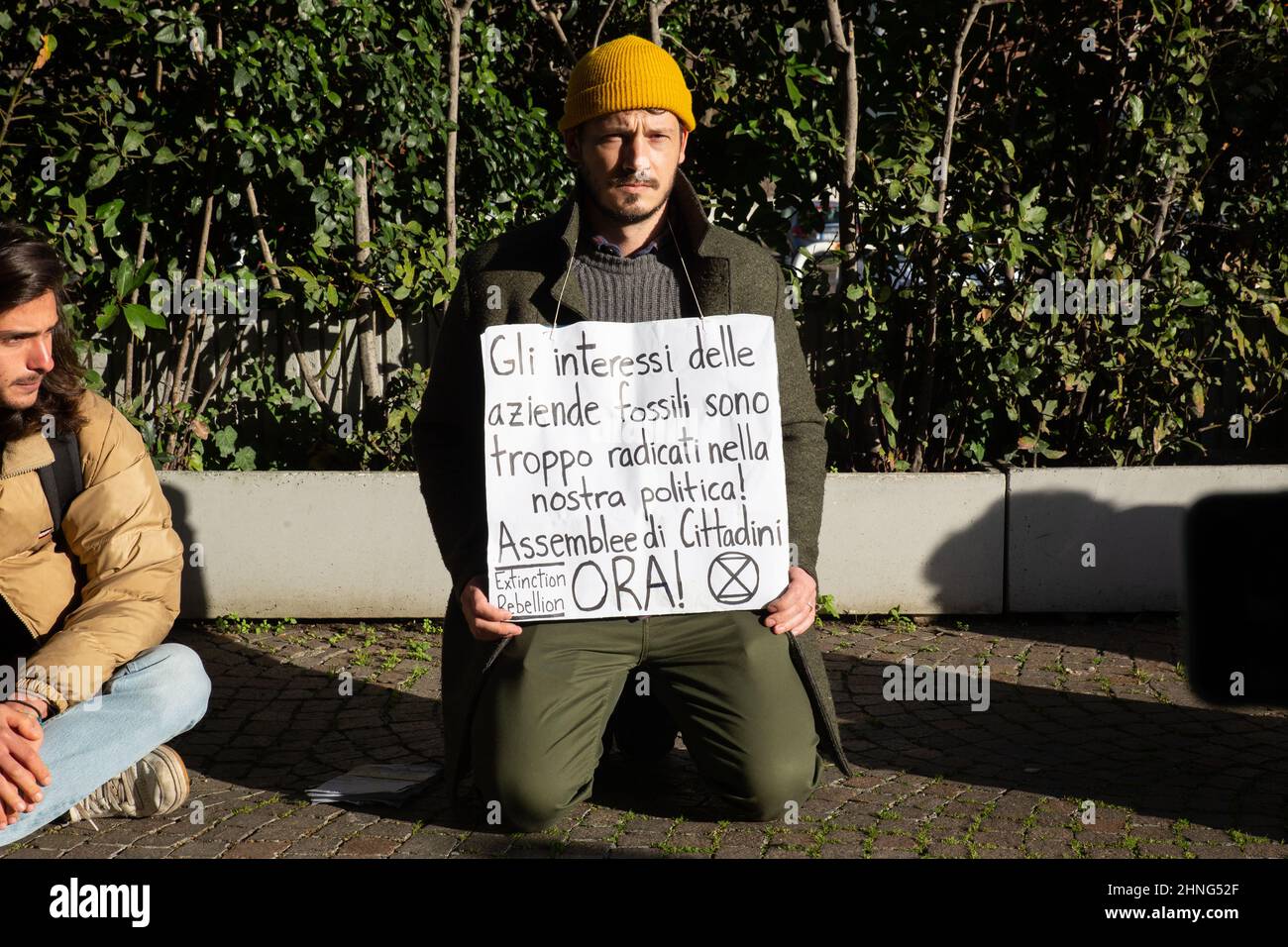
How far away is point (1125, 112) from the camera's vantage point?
6602mm

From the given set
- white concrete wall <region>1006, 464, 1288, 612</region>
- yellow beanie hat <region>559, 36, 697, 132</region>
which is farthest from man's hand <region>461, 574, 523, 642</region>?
white concrete wall <region>1006, 464, 1288, 612</region>

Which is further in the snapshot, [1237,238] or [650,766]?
[1237,238]

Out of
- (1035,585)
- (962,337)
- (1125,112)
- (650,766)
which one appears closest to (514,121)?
(962,337)

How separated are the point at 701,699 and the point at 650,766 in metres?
0.59

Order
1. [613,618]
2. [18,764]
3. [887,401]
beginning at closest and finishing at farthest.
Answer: [18,764], [613,618], [887,401]

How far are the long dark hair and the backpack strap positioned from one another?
4 centimetres

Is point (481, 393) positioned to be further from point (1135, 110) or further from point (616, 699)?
point (1135, 110)

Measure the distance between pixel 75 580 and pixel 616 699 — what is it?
152 cm

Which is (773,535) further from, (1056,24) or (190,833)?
(1056,24)

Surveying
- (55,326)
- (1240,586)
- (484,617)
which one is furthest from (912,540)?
(1240,586)

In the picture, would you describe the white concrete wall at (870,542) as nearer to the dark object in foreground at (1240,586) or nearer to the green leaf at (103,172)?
the green leaf at (103,172)

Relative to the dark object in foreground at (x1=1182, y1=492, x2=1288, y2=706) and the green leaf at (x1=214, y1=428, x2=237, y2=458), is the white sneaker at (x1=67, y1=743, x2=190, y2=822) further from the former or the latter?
the dark object in foreground at (x1=1182, y1=492, x2=1288, y2=706)

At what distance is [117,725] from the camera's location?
3.73 m

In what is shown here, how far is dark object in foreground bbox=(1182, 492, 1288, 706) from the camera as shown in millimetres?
1243
